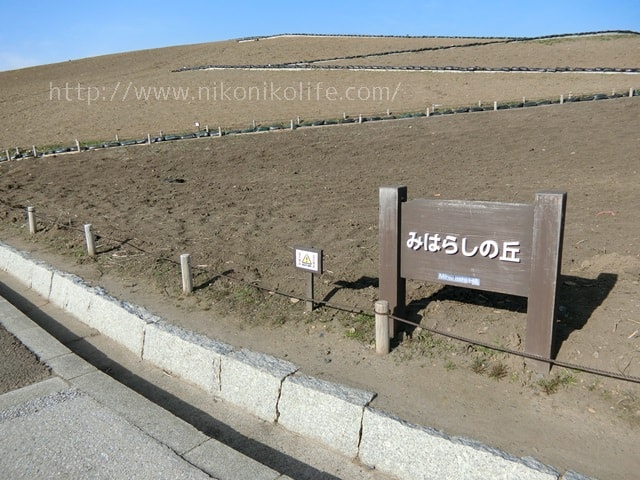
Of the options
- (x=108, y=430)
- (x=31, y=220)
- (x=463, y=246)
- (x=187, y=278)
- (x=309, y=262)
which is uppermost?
(x=463, y=246)

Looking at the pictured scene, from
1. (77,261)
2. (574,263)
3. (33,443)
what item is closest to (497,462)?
(33,443)

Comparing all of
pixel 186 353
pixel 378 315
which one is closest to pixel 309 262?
pixel 378 315

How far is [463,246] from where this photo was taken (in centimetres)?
404

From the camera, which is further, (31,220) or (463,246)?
(31,220)

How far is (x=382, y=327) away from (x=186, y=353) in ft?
5.67

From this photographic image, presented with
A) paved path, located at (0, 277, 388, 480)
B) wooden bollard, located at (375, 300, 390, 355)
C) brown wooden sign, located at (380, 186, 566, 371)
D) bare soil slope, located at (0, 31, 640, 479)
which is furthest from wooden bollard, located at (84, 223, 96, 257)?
wooden bollard, located at (375, 300, 390, 355)

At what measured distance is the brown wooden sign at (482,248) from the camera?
12.1 feet

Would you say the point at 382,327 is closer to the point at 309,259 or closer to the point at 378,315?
the point at 378,315

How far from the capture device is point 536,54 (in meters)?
43.2

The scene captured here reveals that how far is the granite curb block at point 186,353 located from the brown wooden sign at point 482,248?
159 centimetres

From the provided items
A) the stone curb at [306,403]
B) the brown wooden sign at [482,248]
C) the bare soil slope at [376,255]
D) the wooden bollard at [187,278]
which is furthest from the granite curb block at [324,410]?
the wooden bollard at [187,278]

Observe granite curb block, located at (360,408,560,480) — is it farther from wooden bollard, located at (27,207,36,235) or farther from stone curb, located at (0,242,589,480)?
wooden bollard, located at (27,207,36,235)

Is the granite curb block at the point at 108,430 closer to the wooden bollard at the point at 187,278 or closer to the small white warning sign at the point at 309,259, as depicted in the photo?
the wooden bollard at the point at 187,278

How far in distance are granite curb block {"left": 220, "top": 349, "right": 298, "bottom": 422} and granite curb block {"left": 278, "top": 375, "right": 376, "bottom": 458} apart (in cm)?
9
